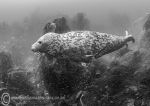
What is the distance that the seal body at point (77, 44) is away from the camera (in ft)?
16.7

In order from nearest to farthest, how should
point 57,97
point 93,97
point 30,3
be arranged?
point 93,97 → point 57,97 → point 30,3

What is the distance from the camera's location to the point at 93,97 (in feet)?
13.6

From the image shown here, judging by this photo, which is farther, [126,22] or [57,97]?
Result: [126,22]

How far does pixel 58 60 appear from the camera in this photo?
4.83 m

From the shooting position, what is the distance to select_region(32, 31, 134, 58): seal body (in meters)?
5.10

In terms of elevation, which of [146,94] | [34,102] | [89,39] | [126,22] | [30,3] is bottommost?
[34,102]

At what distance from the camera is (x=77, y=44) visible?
534 cm

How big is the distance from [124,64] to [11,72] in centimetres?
273

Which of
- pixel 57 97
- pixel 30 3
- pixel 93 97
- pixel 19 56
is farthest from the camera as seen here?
pixel 30 3

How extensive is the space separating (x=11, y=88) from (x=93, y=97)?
2091 millimetres

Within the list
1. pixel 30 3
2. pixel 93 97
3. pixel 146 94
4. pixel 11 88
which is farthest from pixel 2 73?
pixel 30 3

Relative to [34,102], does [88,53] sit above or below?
above

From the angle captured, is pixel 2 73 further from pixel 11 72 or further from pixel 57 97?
pixel 57 97

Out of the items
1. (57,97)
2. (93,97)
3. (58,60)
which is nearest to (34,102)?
(57,97)
